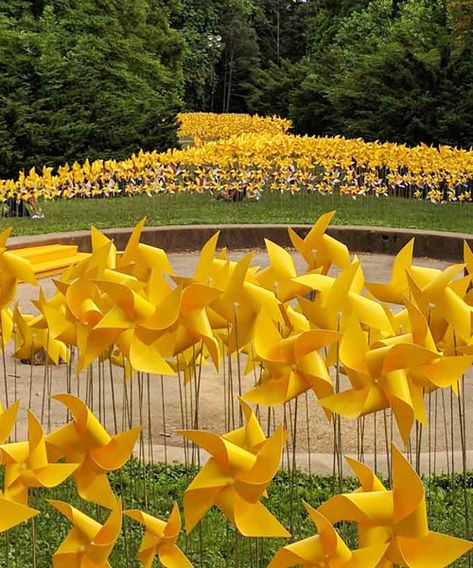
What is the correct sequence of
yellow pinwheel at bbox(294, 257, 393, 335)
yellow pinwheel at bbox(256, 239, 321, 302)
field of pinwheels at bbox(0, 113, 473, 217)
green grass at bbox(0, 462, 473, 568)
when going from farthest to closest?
field of pinwheels at bbox(0, 113, 473, 217) → green grass at bbox(0, 462, 473, 568) → yellow pinwheel at bbox(256, 239, 321, 302) → yellow pinwheel at bbox(294, 257, 393, 335)

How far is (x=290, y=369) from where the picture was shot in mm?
1953

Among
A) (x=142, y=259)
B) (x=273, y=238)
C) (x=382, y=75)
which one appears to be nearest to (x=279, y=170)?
(x=273, y=238)

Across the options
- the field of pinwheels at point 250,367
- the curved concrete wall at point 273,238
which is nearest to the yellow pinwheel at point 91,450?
the field of pinwheels at point 250,367

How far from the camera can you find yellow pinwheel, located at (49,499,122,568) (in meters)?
1.59

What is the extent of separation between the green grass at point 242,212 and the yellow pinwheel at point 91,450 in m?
11.1

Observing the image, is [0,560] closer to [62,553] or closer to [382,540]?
[62,553]

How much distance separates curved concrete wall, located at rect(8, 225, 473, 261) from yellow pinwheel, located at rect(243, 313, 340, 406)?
10.2 metres

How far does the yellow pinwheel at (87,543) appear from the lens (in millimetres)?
1590

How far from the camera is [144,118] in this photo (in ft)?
86.1

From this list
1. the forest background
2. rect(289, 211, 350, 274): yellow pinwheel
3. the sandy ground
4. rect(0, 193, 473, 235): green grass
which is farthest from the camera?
the forest background

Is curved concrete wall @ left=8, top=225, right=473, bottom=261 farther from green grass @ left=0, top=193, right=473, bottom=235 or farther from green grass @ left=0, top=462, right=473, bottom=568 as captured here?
green grass @ left=0, top=462, right=473, bottom=568

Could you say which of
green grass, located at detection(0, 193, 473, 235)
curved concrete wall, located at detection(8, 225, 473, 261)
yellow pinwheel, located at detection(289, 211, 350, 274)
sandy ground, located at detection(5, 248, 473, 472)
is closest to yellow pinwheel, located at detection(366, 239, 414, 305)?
yellow pinwheel, located at detection(289, 211, 350, 274)

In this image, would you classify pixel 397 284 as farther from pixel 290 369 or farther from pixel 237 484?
pixel 237 484

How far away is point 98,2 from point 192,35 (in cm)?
3196
